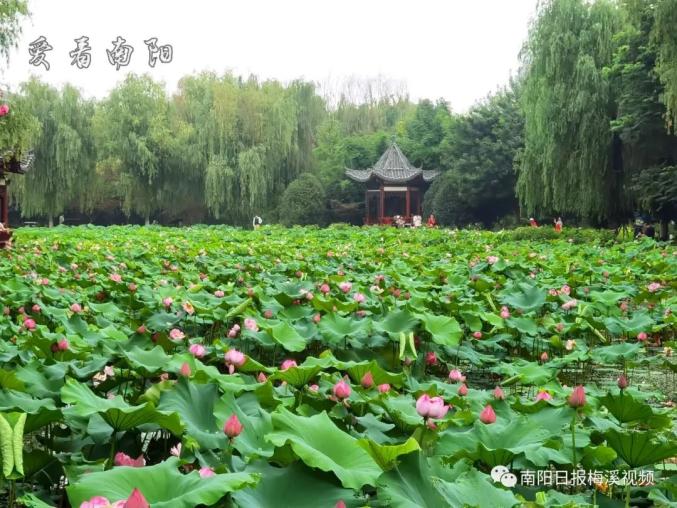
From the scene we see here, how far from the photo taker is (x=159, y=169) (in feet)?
71.4

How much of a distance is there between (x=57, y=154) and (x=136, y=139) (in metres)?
2.25

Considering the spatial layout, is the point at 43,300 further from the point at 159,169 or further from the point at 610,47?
the point at 159,169

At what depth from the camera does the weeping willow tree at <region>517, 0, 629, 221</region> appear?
11508mm

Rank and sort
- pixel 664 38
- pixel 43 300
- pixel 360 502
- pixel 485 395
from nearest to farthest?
pixel 360 502 < pixel 485 395 < pixel 43 300 < pixel 664 38

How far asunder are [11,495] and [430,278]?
352 centimetres

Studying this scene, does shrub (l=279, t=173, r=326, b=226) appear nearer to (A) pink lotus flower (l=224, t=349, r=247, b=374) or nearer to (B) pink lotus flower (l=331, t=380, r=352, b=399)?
(A) pink lotus flower (l=224, t=349, r=247, b=374)

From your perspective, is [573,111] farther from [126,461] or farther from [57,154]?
[57,154]

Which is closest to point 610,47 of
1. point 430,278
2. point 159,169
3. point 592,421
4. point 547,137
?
point 547,137

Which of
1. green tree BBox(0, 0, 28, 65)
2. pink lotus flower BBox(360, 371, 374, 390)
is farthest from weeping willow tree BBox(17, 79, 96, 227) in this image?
pink lotus flower BBox(360, 371, 374, 390)

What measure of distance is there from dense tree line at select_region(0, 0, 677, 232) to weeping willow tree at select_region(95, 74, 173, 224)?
0.04 metres

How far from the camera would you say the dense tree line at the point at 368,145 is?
1145cm

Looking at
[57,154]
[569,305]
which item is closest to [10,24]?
[569,305]

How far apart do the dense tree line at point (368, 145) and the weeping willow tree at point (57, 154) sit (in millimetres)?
39

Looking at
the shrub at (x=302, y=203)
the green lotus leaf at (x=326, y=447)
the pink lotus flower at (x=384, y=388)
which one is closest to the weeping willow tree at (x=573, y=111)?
the shrub at (x=302, y=203)
